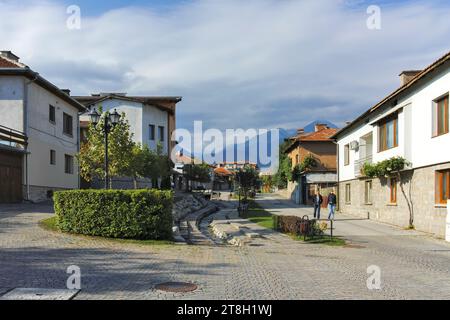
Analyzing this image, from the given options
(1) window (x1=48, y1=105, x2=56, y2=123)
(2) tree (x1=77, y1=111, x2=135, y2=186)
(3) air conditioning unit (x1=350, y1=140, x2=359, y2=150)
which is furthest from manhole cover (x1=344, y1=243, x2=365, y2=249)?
(1) window (x1=48, y1=105, x2=56, y2=123)

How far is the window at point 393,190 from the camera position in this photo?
2136 cm

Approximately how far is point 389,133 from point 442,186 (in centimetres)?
616

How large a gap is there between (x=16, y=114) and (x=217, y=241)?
13.3 meters

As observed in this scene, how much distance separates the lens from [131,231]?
13.1 meters

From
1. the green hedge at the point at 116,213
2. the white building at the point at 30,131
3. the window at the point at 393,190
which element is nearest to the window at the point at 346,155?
the window at the point at 393,190

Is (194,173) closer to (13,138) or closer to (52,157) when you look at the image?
(52,157)

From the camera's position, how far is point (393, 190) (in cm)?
2170

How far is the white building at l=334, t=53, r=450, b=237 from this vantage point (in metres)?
16.2

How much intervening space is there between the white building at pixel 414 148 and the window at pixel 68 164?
1886 centimetres

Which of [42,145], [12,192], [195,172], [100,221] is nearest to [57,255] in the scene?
[100,221]

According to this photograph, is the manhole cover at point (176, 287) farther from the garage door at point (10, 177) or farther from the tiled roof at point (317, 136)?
the tiled roof at point (317, 136)

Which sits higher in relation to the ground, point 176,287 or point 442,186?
point 442,186

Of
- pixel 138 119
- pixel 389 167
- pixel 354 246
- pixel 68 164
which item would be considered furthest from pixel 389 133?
pixel 138 119
